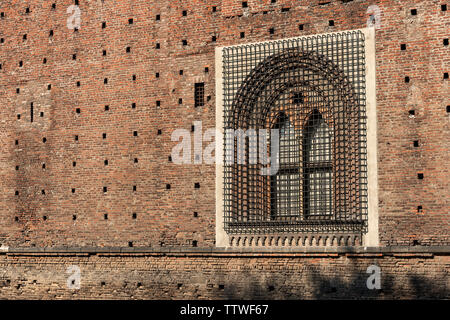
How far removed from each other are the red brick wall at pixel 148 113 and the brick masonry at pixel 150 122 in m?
0.02

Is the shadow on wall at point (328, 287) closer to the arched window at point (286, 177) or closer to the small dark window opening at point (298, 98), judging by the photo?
the arched window at point (286, 177)

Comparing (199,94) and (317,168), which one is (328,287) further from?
(199,94)

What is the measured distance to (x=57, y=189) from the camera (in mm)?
15656

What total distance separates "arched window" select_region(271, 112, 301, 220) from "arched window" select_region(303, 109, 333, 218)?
0.58 ft

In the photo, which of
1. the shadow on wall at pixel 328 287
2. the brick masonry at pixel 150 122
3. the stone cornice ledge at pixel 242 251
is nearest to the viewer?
the shadow on wall at pixel 328 287

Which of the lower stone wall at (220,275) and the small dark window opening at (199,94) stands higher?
the small dark window opening at (199,94)

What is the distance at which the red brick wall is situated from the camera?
12.4 metres

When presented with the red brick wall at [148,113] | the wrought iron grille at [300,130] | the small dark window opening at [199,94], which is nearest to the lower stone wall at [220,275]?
the red brick wall at [148,113]

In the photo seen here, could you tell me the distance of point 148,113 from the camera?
14812 millimetres

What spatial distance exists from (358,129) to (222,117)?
9.16 ft

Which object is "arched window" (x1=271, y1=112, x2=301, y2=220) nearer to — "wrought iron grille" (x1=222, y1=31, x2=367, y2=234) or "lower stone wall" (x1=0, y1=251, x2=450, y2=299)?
A: "wrought iron grille" (x1=222, y1=31, x2=367, y2=234)

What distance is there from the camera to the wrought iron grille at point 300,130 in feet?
42.2
